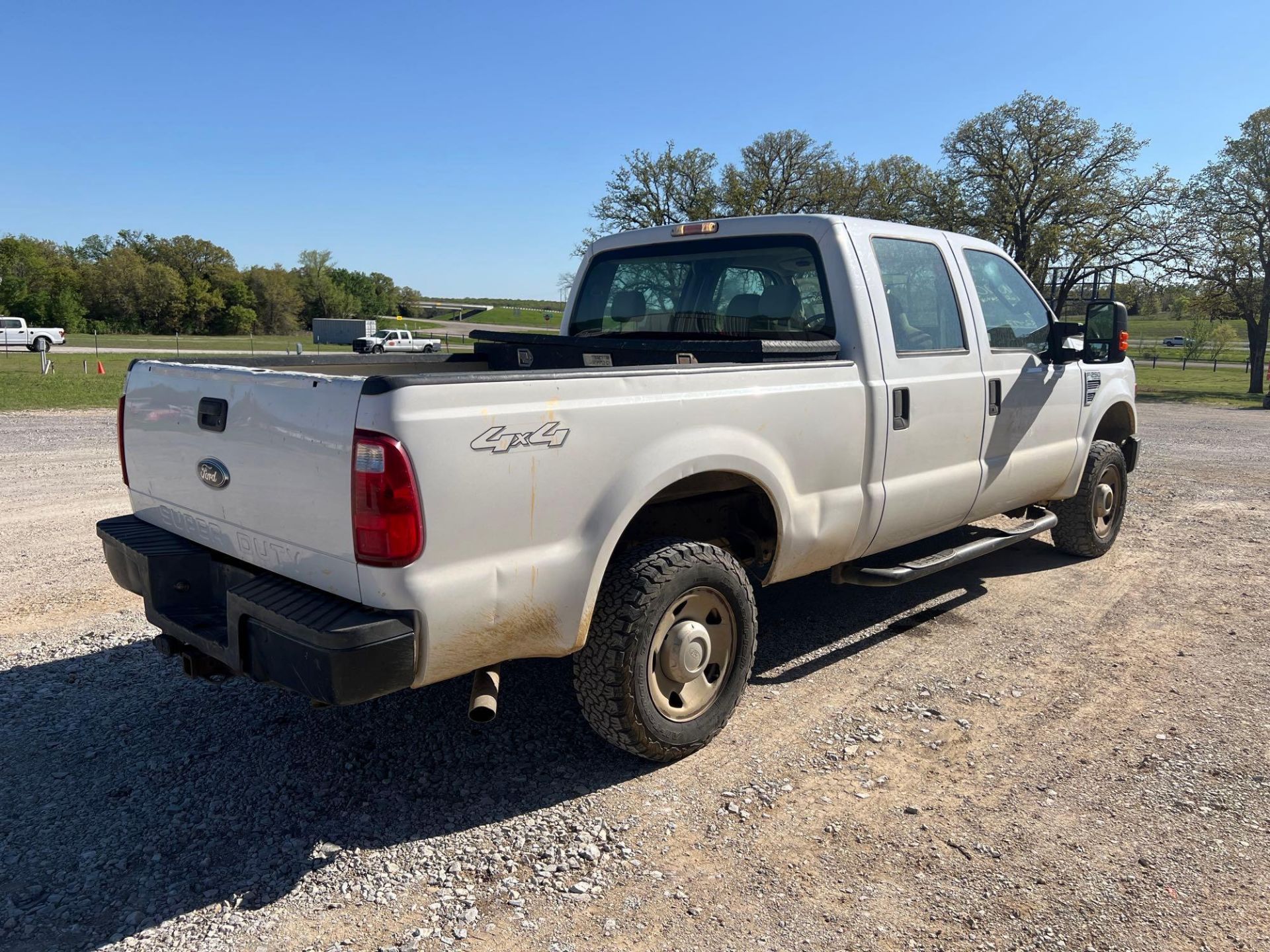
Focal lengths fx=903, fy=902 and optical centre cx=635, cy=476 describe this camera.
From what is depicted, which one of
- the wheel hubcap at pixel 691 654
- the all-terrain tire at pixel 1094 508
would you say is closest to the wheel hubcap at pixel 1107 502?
the all-terrain tire at pixel 1094 508

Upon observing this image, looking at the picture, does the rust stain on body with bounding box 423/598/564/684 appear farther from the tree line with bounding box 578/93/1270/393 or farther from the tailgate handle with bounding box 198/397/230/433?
the tree line with bounding box 578/93/1270/393

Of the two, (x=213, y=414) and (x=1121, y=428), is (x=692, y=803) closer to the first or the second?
(x=213, y=414)

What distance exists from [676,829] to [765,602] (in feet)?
8.26

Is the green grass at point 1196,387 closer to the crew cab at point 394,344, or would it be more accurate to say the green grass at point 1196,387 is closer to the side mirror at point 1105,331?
the side mirror at point 1105,331

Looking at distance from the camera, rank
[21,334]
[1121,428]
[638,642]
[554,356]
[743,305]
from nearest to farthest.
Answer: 1. [638,642]
2. [743,305]
3. [554,356]
4. [1121,428]
5. [21,334]

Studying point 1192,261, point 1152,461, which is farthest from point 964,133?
point 1152,461

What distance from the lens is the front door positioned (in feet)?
16.2

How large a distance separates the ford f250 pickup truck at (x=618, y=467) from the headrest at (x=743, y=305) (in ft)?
0.05

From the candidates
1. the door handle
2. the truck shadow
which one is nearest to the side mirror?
the door handle

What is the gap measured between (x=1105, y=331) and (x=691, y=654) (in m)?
3.67

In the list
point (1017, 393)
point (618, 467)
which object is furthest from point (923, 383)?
point (618, 467)

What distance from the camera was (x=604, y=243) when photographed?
5.35m

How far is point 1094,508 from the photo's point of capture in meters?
6.28

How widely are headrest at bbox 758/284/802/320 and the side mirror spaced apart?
218cm
